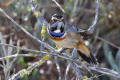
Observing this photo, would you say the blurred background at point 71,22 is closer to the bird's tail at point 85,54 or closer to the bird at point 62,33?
the bird's tail at point 85,54

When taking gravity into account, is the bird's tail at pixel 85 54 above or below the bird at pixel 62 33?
below

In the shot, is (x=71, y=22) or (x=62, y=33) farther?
(x=71, y=22)

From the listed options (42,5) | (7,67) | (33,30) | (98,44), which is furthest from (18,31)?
(7,67)

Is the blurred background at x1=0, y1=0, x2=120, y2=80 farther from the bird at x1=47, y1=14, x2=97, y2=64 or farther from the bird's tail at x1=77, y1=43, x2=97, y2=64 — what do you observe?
the bird at x1=47, y1=14, x2=97, y2=64

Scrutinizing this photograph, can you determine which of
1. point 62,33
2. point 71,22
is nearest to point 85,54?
point 62,33

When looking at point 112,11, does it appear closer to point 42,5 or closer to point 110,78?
point 42,5

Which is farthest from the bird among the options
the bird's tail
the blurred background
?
the blurred background

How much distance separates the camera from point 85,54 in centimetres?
259

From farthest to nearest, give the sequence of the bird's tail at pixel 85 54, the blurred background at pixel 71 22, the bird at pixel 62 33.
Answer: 1. the blurred background at pixel 71 22
2. the bird's tail at pixel 85 54
3. the bird at pixel 62 33

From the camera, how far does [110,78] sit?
9.41ft

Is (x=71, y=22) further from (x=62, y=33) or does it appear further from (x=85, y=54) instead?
(x=62, y=33)

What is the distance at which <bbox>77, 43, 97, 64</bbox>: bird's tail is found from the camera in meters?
2.54

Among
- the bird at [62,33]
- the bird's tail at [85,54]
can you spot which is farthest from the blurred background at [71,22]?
the bird at [62,33]

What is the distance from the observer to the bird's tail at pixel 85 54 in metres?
2.54
